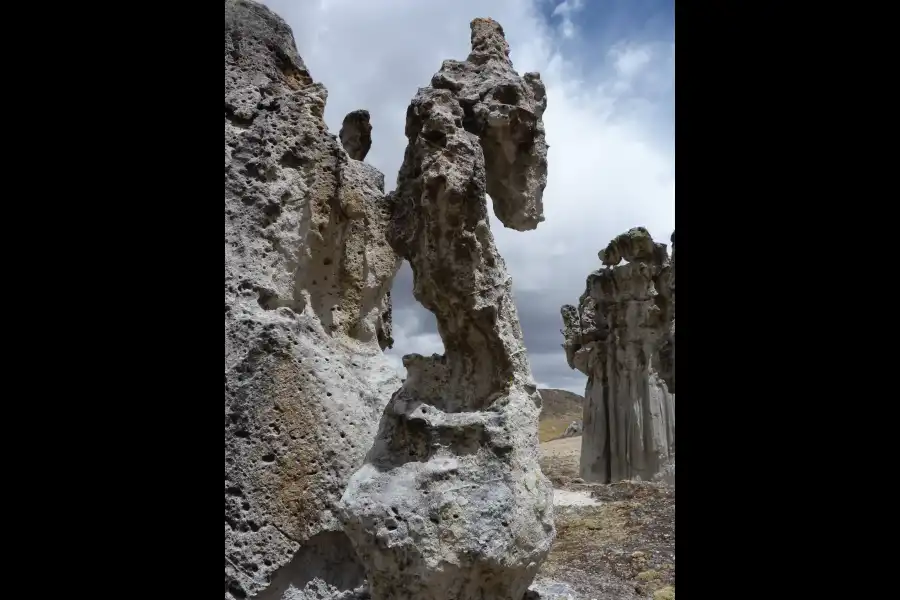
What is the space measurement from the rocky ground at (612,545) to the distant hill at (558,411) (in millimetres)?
15281

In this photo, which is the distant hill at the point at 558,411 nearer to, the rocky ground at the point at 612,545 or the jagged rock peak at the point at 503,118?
the rocky ground at the point at 612,545

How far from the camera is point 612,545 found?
6586mm

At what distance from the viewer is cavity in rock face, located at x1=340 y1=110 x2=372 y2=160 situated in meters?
5.53

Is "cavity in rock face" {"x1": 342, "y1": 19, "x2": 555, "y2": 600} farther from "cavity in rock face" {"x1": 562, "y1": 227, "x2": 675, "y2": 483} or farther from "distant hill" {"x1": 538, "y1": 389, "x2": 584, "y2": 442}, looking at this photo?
"distant hill" {"x1": 538, "y1": 389, "x2": 584, "y2": 442}

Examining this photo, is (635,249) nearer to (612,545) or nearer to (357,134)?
(612,545)

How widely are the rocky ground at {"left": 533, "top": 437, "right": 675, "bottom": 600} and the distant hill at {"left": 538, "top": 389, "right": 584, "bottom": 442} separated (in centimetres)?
1528

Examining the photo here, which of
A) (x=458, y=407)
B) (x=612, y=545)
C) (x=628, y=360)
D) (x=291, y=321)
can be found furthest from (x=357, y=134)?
(x=628, y=360)

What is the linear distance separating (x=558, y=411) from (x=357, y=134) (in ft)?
80.4

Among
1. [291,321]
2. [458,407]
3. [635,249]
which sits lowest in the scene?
[458,407]

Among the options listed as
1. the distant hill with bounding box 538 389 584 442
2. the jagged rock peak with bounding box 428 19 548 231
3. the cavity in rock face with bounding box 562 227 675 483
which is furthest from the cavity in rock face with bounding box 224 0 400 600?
the distant hill with bounding box 538 389 584 442
